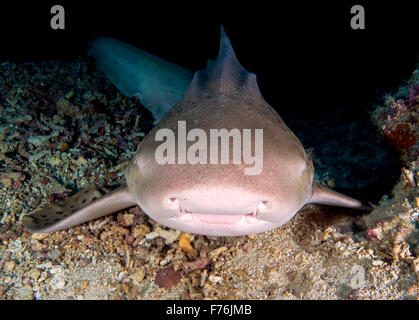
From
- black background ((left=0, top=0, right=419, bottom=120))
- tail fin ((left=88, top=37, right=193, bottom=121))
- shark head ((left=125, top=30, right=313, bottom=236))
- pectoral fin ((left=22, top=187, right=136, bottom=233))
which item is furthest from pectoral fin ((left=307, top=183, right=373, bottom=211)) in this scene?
black background ((left=0, top=0, right=419, bottom=120))

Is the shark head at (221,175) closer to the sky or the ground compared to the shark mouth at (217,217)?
closer to the sky

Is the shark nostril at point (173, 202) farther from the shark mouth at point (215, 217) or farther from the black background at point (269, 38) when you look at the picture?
the black background at point (269, 38)

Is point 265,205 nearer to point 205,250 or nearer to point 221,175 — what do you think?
point 221,175

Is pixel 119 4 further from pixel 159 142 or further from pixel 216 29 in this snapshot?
pixel 159 142

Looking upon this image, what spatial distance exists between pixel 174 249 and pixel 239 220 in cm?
126

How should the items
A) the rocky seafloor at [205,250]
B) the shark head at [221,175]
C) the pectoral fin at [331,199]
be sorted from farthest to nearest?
the pectoral fin at [331,199]
the rocky seafloor at [205,250]
the shark head at [221,175]

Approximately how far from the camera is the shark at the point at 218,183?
156 cm

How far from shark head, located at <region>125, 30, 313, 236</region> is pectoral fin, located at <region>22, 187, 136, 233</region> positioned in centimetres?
51

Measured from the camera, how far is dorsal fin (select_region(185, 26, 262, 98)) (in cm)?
272

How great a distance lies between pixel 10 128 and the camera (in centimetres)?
446

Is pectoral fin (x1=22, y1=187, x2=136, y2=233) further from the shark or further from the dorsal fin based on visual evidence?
the dorsal fin

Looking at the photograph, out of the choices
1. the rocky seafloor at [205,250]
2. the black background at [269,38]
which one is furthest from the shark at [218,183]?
the black background at [269,38]

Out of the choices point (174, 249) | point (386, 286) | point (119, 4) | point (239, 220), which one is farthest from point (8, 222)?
point (119, 4)

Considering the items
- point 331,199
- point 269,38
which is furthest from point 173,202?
point 269,38
